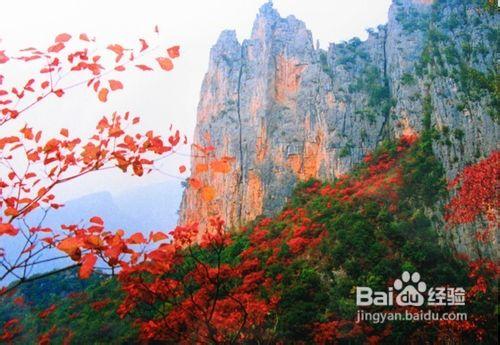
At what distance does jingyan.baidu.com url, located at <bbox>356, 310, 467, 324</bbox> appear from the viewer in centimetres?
621

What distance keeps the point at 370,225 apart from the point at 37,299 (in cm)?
2406

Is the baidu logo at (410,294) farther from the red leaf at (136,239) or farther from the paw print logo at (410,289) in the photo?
the red leaf at (136,239)

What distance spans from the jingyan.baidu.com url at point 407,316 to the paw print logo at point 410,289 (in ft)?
1.04

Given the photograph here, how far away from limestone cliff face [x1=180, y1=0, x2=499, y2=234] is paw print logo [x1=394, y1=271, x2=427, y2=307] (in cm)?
1011

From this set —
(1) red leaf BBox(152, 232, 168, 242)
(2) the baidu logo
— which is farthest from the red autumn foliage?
(1) red leaf BBox(152, 232, 168, 242)

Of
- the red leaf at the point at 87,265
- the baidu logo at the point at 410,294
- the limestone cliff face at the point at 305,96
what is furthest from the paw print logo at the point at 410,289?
the limestone cliff face at the point at 305,96

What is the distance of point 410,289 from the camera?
7531 millimetres

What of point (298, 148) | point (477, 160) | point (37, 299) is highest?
point (298, 148)

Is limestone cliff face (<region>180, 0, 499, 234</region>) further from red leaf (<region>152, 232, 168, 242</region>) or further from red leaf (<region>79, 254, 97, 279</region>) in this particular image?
red leaf (<region>79, 254, 97, 279</region>)

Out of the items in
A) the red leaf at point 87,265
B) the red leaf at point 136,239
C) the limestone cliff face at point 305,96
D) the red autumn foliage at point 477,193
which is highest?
the limestone cliff face at point 305,96

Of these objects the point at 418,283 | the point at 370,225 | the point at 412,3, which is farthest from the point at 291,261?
the point at 412,3

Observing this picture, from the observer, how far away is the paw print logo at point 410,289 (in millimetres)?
6945

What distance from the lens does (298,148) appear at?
89.4 ft

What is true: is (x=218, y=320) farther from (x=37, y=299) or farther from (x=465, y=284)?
(x=37, y=299)
